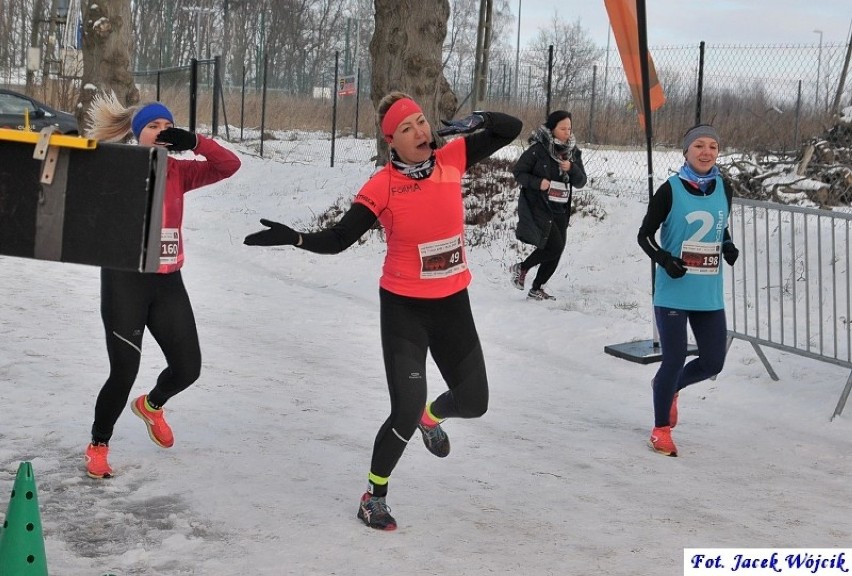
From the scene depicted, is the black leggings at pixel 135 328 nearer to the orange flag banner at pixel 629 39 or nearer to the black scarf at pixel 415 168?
the black scarf at pixel 415 168

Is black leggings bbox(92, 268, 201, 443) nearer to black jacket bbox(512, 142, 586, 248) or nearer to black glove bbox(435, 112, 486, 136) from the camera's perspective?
black glove bbox(435, 112, 486, 136)

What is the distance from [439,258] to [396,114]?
2.23ft

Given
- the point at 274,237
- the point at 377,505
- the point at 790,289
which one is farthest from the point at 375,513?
the point at 790,289

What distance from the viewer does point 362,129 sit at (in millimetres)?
33438

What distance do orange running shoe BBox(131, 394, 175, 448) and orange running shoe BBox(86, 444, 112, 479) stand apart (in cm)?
40

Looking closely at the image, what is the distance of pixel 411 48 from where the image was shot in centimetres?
1476

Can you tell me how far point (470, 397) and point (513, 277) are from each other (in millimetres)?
6311

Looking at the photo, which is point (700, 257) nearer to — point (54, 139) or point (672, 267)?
point (672, 267)

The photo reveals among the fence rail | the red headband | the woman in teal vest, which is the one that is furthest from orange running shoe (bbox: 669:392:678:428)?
the red headband

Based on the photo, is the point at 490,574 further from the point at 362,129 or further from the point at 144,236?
the point at 362,129

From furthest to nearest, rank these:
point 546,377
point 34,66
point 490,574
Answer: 1. point 34,66
2. point 546,377
3. point 490,574

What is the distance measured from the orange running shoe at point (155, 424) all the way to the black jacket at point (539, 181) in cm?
545

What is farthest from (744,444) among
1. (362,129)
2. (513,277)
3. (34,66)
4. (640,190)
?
(34,66)

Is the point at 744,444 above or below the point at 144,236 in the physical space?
below
